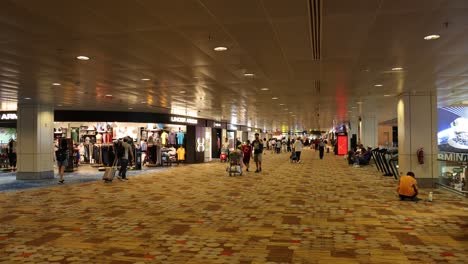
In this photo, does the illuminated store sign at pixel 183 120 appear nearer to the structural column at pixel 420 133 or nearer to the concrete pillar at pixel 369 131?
the concrete pillar at pixel 369 131

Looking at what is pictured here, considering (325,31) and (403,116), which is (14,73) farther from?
(403,116)

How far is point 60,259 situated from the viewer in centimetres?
511

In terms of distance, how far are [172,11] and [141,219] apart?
4171mm

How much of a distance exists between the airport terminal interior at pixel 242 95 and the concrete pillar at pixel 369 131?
43.4 feet

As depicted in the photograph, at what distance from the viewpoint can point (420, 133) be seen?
13195mm

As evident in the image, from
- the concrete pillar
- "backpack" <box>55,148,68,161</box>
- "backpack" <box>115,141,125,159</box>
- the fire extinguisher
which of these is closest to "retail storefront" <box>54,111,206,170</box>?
"backpack" <box>115,141,125,159</box>

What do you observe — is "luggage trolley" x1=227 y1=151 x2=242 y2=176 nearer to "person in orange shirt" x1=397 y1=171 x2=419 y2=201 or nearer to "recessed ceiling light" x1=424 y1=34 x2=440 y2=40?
"person in orange shirt" x1=397 y1=171 x2=419 y2=201

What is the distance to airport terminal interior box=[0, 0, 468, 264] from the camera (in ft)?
16.9

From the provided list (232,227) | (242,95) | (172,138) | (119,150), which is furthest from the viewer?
(172,138)

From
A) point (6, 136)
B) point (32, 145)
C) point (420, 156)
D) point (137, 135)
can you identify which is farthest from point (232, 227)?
point (6, 136)

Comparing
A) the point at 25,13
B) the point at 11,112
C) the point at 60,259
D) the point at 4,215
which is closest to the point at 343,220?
the point at 60,259

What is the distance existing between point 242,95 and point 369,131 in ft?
53.2

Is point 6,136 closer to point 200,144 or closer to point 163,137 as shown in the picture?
point 163,137

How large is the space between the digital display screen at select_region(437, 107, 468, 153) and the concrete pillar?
5261mm
